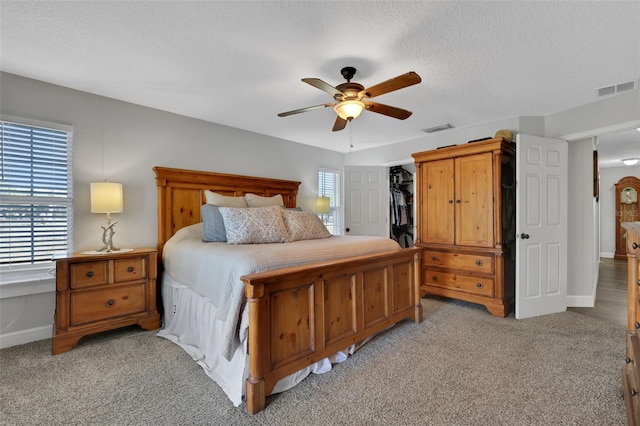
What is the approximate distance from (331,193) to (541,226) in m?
3.10

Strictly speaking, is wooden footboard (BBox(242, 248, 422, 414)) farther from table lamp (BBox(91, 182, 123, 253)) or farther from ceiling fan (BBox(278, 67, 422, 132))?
table lamp (BBox(91, 182, 123, 253))

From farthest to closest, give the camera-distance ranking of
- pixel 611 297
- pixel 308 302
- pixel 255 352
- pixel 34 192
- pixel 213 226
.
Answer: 1. pixel 611 297
2. pixel 213 226
3. pixel 34 192
4. pixel 308 302
5. pixel 255 352

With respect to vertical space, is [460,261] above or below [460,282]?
above

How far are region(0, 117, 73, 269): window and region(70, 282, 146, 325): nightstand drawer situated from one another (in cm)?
61

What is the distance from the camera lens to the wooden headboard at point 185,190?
3207mm

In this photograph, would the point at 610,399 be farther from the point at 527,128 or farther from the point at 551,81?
the point at 527,128

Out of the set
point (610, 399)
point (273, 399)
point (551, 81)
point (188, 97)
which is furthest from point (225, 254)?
point (551, 81)

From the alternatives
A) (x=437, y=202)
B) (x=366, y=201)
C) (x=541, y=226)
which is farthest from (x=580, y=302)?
(x=366, y=201)

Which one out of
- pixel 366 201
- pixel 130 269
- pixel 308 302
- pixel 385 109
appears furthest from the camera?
pixel 366 201

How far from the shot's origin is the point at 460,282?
346cm

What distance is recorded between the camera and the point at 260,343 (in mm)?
1684

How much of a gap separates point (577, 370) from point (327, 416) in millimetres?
1863

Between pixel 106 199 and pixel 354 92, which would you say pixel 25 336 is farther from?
pixel 354 92

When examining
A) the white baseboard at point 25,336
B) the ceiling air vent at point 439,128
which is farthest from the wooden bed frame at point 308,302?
the ceiling air vent at point 439,128
